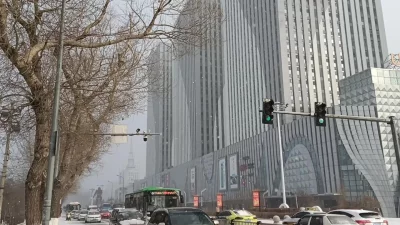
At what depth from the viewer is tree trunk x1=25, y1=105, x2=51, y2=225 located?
11414mm

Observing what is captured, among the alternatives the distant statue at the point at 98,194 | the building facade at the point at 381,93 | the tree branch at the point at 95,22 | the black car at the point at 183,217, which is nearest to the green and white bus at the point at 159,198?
the black car at the point at 183,217

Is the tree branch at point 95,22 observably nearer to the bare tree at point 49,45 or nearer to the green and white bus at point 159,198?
the bare tree at point 49,45

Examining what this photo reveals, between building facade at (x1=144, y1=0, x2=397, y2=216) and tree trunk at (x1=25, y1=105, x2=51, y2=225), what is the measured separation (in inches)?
2038

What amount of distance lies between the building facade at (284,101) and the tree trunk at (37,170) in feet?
170

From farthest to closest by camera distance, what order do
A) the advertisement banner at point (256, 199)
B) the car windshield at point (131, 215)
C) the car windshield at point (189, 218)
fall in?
the advertisement banner at point (256, 199), the car windshield at point (131, 215), the car windshield at point (189, 218)

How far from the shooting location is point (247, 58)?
359 ft

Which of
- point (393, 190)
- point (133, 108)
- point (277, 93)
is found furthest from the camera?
point (277, 93)

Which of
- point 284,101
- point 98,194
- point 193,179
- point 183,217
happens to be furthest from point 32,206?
point 98,194

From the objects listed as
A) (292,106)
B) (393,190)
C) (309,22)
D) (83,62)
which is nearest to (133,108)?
(83,62)

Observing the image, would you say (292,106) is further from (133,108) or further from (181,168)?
(133,108)

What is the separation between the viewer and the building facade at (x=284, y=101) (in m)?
59.1

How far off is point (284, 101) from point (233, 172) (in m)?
21.9

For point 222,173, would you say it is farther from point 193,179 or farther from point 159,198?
point 159,198

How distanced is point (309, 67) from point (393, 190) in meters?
48.5
